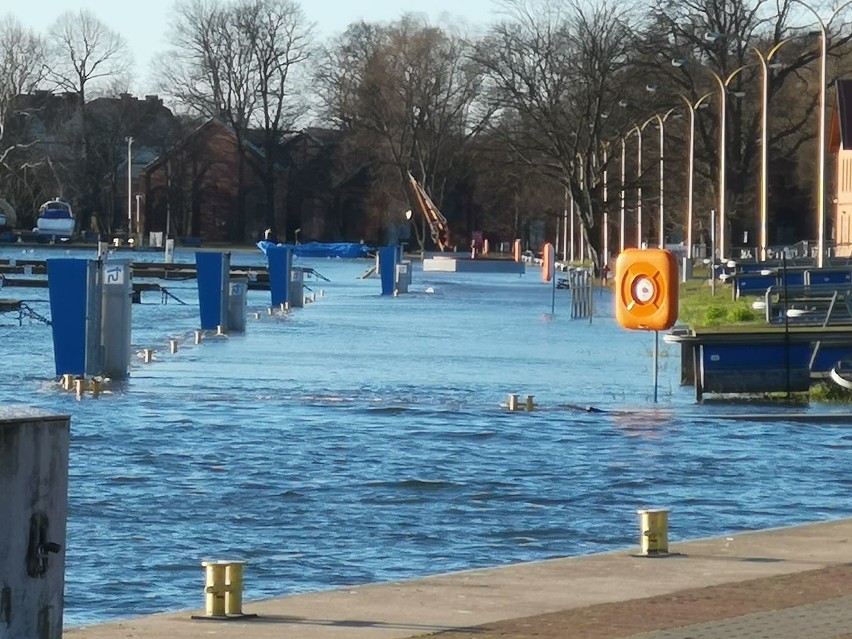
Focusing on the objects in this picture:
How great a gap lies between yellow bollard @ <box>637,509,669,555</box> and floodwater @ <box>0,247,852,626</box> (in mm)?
1426

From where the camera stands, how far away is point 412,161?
12062cm

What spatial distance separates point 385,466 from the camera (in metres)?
18.0

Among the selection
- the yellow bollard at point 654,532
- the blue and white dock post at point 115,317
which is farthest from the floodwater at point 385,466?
the yellow bollard at point 654,532

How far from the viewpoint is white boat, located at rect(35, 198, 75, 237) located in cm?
12194

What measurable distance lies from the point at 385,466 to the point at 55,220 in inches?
4207

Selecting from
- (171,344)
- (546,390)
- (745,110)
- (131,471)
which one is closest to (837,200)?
(745,110)

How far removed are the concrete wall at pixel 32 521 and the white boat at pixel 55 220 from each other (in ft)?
379

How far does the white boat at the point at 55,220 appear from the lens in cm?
12194

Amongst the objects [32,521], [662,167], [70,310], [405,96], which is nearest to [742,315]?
[70,310]

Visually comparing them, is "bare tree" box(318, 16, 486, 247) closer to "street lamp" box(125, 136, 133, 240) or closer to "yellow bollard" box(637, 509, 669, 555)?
"street lamp" box(125, 136, 133, 240)

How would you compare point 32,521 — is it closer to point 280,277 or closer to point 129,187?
point 280,277

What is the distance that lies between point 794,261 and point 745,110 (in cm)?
4275

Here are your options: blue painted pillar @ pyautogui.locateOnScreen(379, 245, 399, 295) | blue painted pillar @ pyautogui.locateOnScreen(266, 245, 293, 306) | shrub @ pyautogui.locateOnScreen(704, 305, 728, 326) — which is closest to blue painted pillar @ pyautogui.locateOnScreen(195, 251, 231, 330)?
shrub @ pyautogui.locateOnScreen(704, 305, 728, 326)

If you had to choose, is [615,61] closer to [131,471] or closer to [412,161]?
[412,161]
